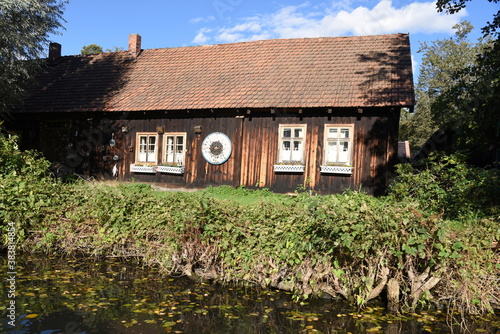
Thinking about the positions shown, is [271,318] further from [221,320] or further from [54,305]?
[54,305]

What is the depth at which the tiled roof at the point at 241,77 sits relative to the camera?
14.1 m

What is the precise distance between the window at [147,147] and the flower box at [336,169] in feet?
22.6

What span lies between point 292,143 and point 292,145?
7 centimetres

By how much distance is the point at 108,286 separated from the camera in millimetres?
6781

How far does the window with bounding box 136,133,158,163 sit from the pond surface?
9349 mm

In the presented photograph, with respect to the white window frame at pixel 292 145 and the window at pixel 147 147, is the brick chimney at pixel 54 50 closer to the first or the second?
the window at pixel 147 147

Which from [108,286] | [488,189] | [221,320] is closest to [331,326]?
[221,320]

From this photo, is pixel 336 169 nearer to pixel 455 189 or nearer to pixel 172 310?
pixel 455 189

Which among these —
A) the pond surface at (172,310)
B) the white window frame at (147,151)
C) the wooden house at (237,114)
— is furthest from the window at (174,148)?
the pond surface at (172,310)

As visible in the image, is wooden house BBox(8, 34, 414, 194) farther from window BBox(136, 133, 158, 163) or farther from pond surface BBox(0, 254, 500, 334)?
pond surface BBox(0, 254, 500, 334)

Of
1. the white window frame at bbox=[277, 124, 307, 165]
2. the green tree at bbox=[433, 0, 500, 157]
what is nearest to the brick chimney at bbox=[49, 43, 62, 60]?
the white window frame at bbox=[277, 124, 307, 165]

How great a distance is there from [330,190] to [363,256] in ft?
27.6

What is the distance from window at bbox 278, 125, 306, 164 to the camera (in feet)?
46.7

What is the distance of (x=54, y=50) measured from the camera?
829 inches
